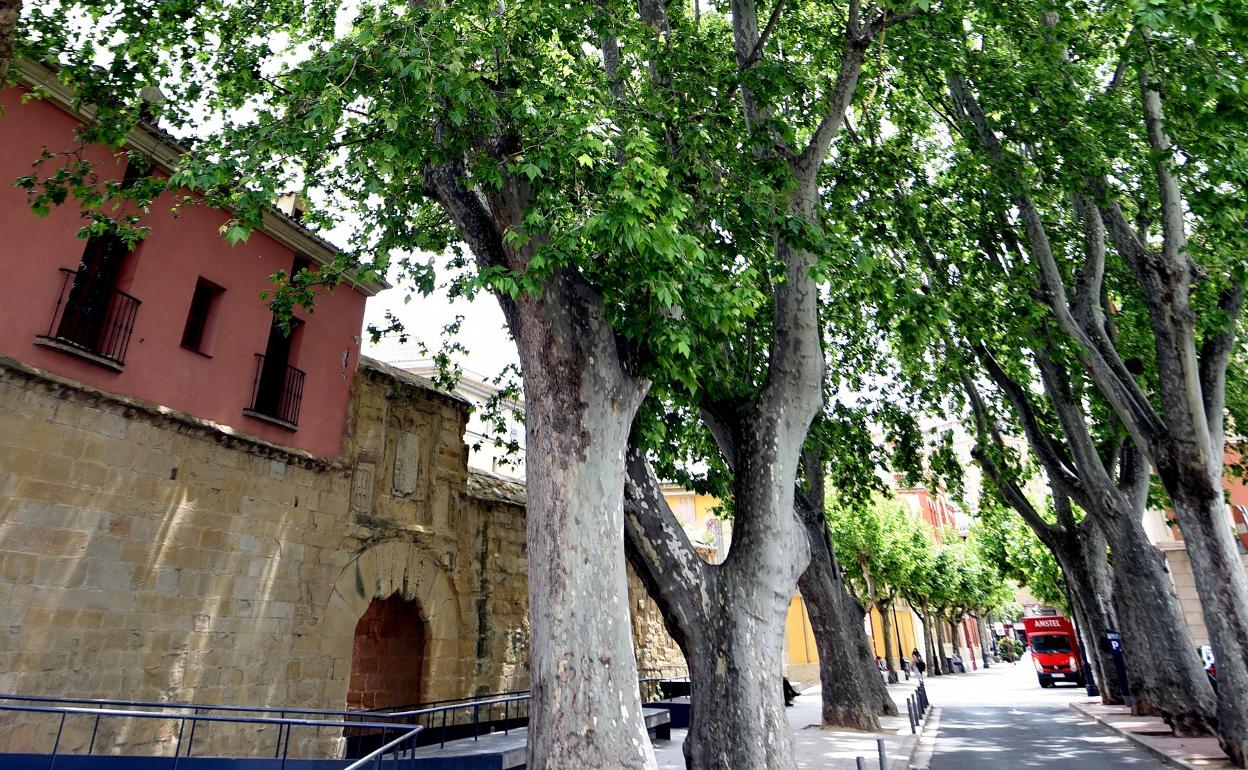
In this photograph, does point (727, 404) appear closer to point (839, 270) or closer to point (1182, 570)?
point (839, 270)

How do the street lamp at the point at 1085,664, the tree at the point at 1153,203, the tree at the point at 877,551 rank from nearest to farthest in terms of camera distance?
the tree at the point at 1153,203, the street lamp at the point at 1085,664, the tree at the point at 877,551

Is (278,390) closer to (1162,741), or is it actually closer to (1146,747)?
(1146,747)

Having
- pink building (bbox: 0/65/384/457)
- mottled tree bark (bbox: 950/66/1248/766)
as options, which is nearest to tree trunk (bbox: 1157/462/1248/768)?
mottled tree bark (bbox: 950/66/1248/766)

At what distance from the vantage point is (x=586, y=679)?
4820mm

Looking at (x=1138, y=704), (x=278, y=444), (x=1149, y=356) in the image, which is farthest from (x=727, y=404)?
(x=1138, y=704)

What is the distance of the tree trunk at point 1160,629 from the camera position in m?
→ 10.9

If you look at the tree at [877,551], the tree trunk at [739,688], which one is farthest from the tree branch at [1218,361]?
the tree at [877,551]

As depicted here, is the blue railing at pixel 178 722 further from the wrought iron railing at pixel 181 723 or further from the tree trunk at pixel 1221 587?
the tree trunk at pixel 1221 587

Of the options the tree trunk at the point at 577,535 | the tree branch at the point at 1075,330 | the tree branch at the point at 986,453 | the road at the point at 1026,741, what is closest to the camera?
the tree trunk at the point at 577,535

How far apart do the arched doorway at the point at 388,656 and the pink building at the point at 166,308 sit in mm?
3245

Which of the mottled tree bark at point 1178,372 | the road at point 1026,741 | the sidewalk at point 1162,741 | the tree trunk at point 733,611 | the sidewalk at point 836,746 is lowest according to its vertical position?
the road at point 1026,741

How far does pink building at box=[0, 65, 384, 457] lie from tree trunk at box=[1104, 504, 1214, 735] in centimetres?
1331

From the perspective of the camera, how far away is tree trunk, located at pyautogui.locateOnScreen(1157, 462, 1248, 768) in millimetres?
8680

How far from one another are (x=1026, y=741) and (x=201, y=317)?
15811mm
